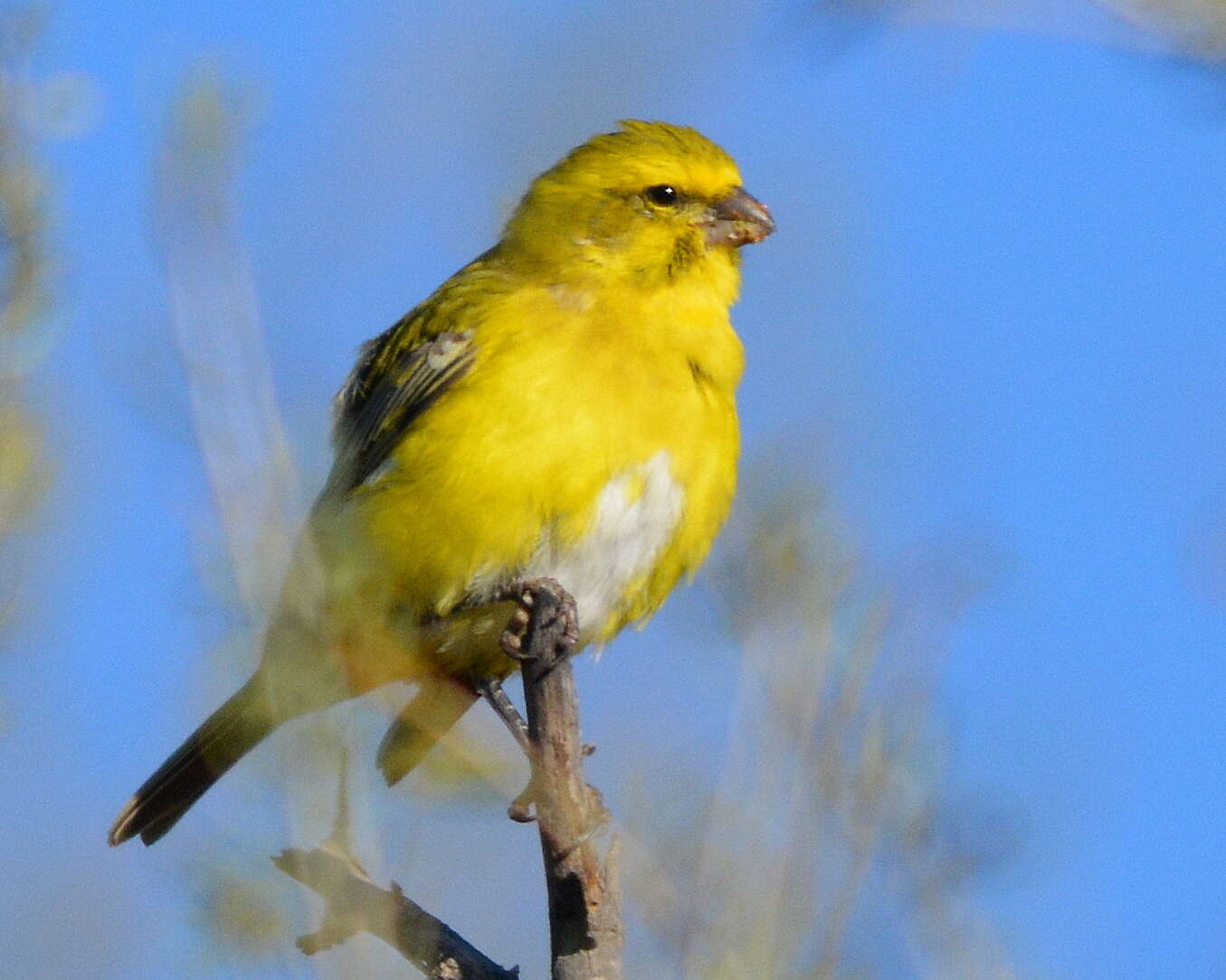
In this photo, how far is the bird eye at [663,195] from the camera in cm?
539

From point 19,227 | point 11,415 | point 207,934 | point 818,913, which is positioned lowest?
point 207,934

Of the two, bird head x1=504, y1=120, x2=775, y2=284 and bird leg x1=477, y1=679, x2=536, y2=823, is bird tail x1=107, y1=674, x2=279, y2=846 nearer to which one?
bird leg x1=477, y1=679, x2=536, y2=823

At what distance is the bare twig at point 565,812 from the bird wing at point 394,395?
115 centimetres

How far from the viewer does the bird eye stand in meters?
5.39

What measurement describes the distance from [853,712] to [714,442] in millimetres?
1732

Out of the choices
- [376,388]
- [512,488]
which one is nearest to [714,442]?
[512,488]

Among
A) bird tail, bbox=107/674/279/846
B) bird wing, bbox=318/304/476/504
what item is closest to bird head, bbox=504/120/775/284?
bird wing, bbox=318/304/476/504

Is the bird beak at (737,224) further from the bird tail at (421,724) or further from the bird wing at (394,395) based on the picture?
the bird tail at (421,724)

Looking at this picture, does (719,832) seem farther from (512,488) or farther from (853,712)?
(512,488)

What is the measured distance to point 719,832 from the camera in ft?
10.7

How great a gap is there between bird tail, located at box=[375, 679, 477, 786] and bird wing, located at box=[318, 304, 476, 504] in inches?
24.9

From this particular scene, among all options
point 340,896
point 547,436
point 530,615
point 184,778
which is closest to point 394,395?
point 547,436

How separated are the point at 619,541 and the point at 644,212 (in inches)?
45.7

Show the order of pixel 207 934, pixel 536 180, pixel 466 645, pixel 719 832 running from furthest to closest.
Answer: pixel 536 180
pixel 466 645
pixel 719 832
pixel 207 934
